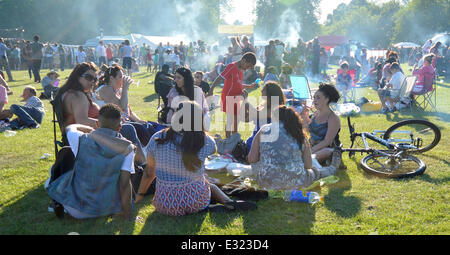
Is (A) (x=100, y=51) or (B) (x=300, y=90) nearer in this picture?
(B) (x=300, y=90)

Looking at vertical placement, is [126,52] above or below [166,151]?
above

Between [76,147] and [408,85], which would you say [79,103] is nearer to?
[76,147]

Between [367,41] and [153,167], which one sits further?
[367,41]

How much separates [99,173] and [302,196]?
94.9 inches

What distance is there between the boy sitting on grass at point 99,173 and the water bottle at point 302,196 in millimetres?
1933

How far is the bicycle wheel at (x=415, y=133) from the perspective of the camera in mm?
5960

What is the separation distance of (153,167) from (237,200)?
1.09 meters

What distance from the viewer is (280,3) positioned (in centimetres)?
7594

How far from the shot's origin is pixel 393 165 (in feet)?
17.9

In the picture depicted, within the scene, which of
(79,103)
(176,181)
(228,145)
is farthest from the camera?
(228,145)

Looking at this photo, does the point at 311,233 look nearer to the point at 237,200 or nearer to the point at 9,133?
the point at 237,200

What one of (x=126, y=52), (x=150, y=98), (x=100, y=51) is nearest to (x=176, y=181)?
(x=150, y=98)

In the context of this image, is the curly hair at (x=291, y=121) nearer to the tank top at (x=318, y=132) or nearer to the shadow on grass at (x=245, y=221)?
the shadow on grass at (x=245, y=221)
